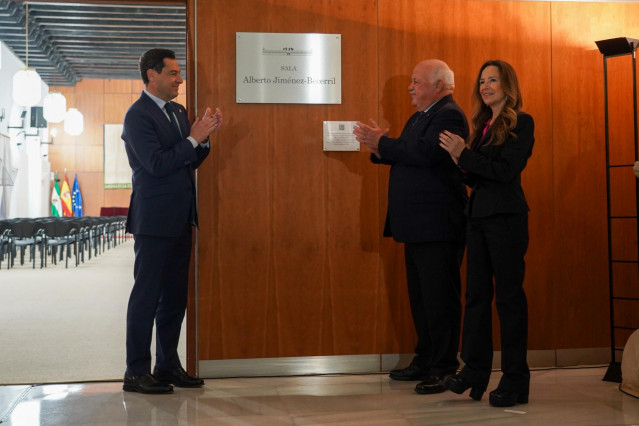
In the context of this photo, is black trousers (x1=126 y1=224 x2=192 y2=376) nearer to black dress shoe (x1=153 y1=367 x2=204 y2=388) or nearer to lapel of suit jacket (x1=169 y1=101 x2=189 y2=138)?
black dress shoe (x1=153 y1=367 x2=204 y2=388)

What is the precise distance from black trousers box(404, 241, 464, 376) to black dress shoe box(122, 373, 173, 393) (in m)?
1.34

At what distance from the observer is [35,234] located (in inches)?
430

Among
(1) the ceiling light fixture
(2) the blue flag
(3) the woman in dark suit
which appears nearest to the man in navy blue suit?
(3) the woman in dark suit

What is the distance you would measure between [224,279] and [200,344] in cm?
38

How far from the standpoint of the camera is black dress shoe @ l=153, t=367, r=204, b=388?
353 cm

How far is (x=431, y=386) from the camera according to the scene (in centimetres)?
337

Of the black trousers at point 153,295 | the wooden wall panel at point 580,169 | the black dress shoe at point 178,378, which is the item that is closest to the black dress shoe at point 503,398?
the wooden wall panel at point 580,169

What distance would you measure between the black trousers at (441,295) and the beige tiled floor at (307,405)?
19cm

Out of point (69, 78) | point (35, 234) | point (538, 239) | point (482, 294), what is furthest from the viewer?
point (69, 78)

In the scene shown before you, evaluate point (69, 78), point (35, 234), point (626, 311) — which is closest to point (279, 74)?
point (626, 311)

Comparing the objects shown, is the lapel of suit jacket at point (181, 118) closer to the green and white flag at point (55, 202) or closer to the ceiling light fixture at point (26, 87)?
the ceiling light fixture at point (26, 87)

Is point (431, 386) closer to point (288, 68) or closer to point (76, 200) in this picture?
point (288, 68)

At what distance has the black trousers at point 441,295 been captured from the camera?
3.40 m

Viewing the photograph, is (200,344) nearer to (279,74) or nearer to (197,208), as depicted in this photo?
(197,208)
